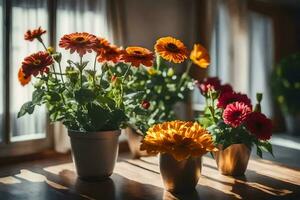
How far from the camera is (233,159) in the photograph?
75.5 inches

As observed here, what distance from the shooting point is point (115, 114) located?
179 cm

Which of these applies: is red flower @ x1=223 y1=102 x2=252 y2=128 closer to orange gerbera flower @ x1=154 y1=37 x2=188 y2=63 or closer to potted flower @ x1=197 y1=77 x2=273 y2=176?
potted flower @ x1=197 y1=77 x2=273 y2=176

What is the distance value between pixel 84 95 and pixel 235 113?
63cm

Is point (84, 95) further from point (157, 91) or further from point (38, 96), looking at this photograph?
point (157, 91)

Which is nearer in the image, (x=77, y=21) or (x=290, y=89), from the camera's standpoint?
(x=77, y=21)

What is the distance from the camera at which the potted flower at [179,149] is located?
157 cm

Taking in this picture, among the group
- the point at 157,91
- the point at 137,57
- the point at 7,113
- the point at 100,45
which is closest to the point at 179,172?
the point at 137,57

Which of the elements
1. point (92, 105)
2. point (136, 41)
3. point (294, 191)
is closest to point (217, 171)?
point (294, 191)

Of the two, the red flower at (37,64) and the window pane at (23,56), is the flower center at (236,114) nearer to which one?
the red flower at (37,64)

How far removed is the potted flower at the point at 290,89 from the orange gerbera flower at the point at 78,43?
11.1 ft

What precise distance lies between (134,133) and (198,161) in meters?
0.77

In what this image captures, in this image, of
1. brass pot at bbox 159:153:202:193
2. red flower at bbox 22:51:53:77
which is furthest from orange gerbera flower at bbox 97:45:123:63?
brass pot at bbox 159:153:202:193

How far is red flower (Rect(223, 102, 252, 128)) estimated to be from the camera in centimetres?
174

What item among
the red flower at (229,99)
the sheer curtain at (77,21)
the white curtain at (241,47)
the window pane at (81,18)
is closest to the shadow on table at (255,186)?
the red flower at (229,99)
